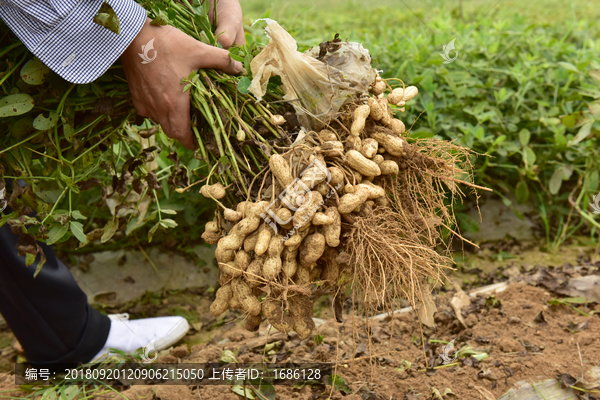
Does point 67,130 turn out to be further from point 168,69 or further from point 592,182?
point 592,182

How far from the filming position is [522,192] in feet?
8.36

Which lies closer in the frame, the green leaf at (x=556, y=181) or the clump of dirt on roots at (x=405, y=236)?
the clump of dirt on roots at (x=405, y=236)

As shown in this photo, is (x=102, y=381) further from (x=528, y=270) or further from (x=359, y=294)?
(x=528, y=270)

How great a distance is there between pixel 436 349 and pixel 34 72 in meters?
1.64

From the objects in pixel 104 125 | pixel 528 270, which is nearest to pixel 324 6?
pixel 528 270

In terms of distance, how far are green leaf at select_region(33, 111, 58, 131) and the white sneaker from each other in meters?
1.11

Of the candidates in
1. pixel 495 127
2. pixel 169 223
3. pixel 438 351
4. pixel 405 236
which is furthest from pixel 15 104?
pixel 495 127

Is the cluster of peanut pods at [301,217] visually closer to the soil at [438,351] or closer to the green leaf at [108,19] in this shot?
the soil at [438,351]

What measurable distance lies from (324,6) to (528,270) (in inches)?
229

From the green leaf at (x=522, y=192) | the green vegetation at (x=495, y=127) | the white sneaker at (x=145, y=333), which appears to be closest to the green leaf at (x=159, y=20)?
the green vegetation at (x=495, y=127)

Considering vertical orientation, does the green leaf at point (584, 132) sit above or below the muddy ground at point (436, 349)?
above

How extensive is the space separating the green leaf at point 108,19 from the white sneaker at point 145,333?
4.59ft

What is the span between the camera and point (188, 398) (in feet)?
5.00

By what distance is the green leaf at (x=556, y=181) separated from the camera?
2.47 meters
